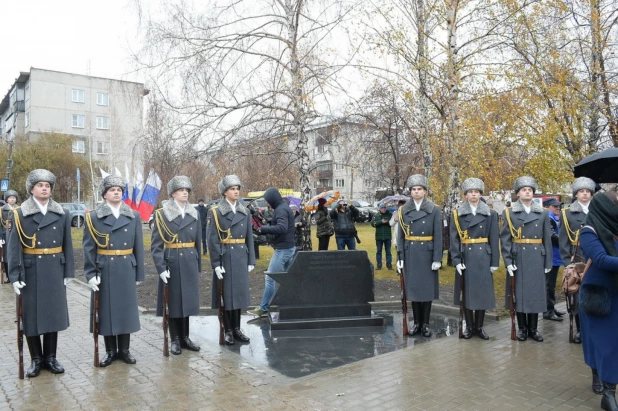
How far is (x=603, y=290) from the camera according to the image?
4473 mm

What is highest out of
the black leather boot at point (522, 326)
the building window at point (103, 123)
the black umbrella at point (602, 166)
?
the building window at point (103, 123)

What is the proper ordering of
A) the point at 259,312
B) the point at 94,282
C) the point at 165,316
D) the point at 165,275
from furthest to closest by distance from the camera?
the point at 259,312 < the point at 165,316 < the point at 165,275 < the point at 94,282

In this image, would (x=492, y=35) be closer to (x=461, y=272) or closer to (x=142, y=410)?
(x=461, y=272)

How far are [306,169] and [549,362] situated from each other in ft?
22.9

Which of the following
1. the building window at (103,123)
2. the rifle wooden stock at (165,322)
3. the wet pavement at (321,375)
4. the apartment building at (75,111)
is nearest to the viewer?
the wet pavement at (321,375)

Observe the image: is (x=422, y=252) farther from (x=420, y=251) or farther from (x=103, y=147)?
(x=103, y=147)

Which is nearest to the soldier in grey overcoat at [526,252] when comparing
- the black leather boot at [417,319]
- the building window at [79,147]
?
the black leather boot at [417,319]

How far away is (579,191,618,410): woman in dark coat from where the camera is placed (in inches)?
173

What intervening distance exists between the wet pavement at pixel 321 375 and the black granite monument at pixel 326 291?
31cm

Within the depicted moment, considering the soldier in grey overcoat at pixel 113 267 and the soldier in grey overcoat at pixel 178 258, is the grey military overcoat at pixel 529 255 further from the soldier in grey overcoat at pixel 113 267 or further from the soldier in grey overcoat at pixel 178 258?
the soldier in grey overcoat at pixel 113 267

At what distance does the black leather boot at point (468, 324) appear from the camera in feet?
23.8

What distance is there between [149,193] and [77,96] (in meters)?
43.0

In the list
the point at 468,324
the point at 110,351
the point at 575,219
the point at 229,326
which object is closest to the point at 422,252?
the point at 468,324

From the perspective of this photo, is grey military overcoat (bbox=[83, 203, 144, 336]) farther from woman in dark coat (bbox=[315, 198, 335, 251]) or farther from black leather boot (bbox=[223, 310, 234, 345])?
woman in dark coat (bbox=[315, 198, 335, 251])
